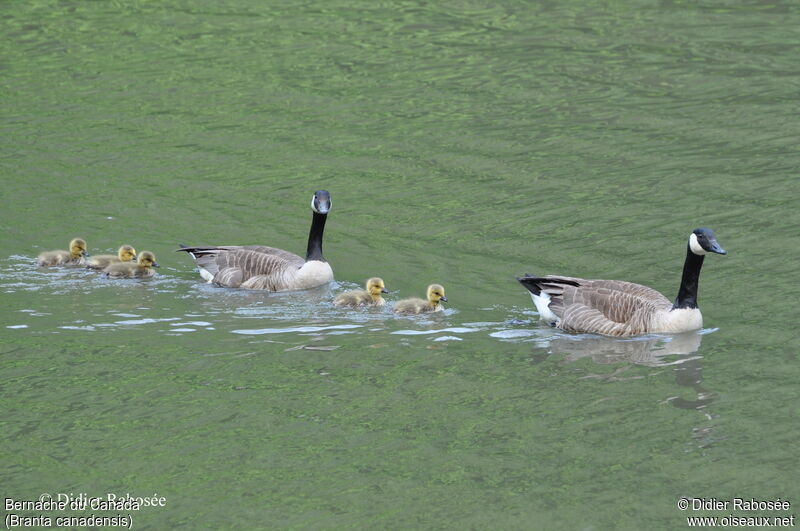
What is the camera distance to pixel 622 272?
15.2 metres

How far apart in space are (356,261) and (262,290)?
161 cm

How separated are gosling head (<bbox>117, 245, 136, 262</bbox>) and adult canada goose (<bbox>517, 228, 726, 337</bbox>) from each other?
5.16m

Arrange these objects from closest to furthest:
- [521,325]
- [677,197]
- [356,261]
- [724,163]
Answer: [521,325] → [356,261] → [677,197] → [724,163]

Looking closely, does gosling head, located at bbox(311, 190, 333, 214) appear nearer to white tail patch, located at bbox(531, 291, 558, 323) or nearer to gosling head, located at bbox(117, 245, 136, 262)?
gosling head, located at bbox(117, 245, 136, 262)

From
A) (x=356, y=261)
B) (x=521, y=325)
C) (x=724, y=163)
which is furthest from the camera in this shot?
(x=724, y=163)

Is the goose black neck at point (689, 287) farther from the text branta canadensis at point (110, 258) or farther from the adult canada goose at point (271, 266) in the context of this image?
the text branta canadensis at point (110, 258)

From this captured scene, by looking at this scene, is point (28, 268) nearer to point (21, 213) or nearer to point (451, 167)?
point (21, 213)

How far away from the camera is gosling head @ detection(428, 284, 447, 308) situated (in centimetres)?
1354

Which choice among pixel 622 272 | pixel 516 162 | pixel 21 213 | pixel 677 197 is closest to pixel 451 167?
pixel 516 162

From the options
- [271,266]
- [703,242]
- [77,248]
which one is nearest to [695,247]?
[703,242]

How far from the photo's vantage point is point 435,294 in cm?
1356

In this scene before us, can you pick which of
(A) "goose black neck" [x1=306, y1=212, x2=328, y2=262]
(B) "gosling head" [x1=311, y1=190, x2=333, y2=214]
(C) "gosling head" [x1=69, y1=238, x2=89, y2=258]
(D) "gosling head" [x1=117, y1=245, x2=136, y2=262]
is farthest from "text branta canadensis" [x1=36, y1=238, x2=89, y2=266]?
(B) "gosling head" [x1=311, y1=190, x2=333, y2=214]

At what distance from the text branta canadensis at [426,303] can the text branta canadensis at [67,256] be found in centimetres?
433

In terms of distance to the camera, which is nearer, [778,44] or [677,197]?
[677,197]
